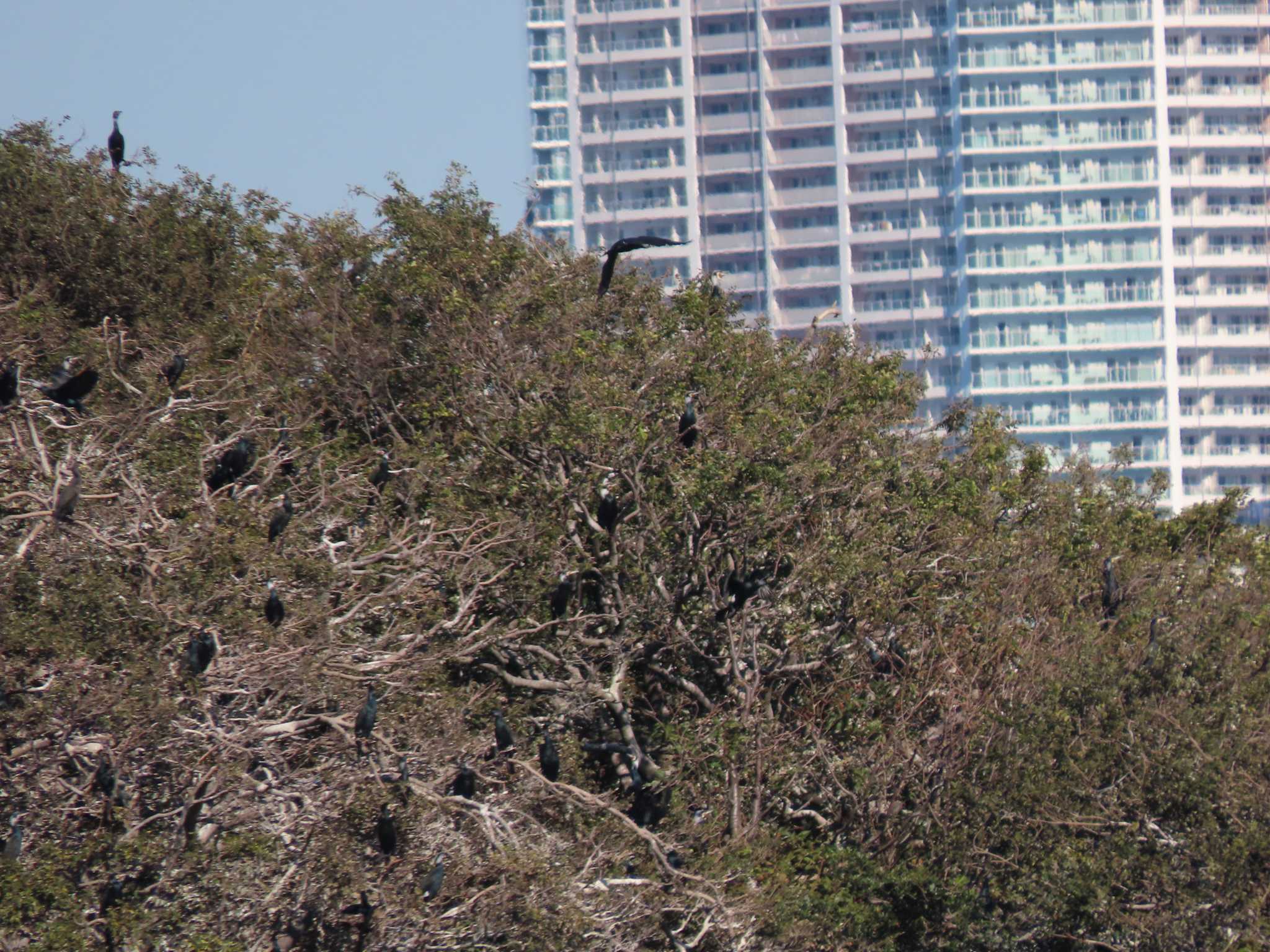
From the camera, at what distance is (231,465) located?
15844mm

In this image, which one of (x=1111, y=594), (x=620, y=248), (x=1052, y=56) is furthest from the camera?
(x=1052, y=56)

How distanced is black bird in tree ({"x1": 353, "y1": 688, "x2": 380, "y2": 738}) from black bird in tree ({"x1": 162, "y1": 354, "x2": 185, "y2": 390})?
14.2ft

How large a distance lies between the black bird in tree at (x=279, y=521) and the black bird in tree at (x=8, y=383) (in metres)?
2.34

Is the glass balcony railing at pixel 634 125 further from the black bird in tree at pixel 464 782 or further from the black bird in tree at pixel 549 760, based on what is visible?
the black bird in tree at pixel 464 782

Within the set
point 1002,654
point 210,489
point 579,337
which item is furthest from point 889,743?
point 210,489

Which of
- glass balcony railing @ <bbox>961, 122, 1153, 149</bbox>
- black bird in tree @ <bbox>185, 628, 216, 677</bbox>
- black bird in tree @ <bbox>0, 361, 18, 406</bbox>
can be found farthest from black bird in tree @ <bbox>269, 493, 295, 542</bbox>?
glass balcony railing @ <bbox>961, 122, 1153, 149</bbox>

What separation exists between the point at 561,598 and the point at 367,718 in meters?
3.45

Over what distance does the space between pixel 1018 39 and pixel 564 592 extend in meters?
93.7

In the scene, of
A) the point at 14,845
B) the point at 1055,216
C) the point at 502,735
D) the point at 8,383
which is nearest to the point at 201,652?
the point at 14,845

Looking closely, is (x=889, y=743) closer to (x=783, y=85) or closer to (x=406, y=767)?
(x=406, y=767)

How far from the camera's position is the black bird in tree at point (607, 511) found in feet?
59.9

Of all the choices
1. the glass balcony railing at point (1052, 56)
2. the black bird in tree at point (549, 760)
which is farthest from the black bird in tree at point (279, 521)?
the glass balcony railing at point (1052, 56)

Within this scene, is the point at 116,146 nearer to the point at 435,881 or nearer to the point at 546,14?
the point at 435,881

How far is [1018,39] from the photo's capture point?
105m
